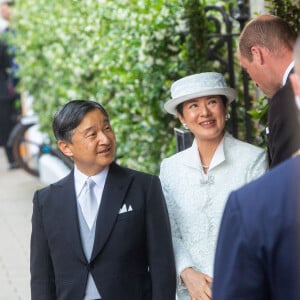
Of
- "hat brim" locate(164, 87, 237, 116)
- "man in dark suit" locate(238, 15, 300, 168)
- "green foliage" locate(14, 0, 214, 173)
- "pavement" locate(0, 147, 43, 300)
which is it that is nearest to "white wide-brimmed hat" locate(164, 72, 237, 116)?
"hat brim" locate(164, 87, 237, 116)

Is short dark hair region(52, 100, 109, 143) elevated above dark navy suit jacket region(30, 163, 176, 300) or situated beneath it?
elevated above

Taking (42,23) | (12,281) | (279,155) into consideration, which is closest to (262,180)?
(279,155)

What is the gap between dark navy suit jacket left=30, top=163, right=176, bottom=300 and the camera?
11.5 ft

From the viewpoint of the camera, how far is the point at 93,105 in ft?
12.2

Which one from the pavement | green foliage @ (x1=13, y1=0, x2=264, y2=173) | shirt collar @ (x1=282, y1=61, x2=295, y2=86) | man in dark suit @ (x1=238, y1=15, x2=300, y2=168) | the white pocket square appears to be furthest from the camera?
the pavement

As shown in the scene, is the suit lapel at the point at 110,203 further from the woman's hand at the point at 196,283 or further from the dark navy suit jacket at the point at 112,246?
the woman's hand at the point at 196,283

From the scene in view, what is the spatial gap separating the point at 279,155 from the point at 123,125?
4.31 metres

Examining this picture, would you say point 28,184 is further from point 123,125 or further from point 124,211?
point 124,211

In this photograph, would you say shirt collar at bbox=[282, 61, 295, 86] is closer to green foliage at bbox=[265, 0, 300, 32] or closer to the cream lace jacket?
the cream lace jacket

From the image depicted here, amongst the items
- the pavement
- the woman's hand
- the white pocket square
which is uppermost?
the white pocket square

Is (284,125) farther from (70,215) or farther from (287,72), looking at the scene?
(70,215)

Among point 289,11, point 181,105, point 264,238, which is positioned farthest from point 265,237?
point 289,11

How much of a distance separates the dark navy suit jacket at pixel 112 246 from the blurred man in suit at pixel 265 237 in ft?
5.45

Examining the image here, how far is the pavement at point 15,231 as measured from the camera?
22.9 feet
